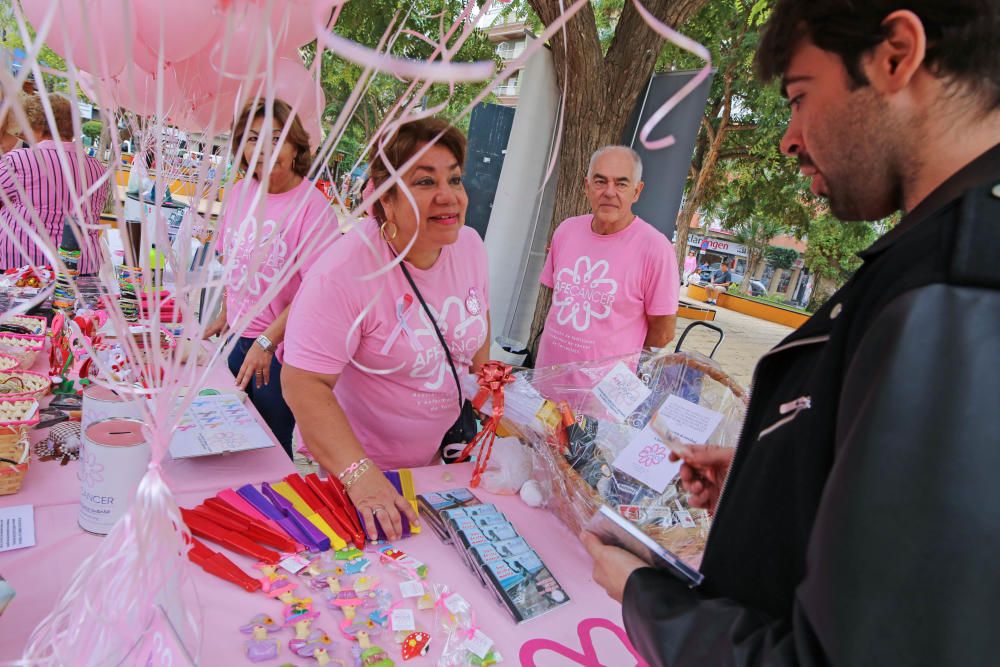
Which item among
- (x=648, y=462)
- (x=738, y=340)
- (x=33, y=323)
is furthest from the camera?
(x=738, y=340)

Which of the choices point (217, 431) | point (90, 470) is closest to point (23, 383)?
point (217, 431)

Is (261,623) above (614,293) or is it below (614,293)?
below

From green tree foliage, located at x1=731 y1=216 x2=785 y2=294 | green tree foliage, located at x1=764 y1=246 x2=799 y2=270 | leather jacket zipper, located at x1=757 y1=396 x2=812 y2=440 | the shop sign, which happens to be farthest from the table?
the shop sign

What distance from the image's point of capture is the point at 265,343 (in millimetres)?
2250

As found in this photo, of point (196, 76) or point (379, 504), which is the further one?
point (196, 76)

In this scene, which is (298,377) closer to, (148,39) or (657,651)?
(148,39)

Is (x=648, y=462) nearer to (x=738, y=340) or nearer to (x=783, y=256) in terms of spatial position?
(x=738, y=340)

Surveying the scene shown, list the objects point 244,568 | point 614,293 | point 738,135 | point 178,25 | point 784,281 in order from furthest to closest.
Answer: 1. point 784,281
2. point 738,135
3. point 614,293
4. point 178,25
5. point 244,568

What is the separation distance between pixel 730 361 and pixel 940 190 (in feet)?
31.2

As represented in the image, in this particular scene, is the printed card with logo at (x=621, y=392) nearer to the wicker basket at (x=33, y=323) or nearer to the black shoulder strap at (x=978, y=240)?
the black shoulder strap at (x=978, y=240)

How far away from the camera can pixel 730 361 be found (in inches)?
376

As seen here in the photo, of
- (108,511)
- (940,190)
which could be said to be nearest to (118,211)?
(108,511)

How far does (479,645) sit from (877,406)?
77cm

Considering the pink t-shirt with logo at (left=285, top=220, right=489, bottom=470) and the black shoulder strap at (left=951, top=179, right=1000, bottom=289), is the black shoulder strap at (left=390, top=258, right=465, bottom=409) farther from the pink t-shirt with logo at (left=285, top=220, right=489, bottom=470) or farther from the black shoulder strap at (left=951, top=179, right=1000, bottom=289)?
the black shoulder strap at (left=951, top=179, right=1000, bottom=289)
